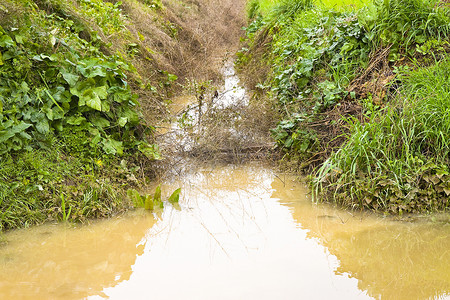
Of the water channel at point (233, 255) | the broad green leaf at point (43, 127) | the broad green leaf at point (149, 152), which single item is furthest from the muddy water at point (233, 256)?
the broad green leaf at point (43, 127)

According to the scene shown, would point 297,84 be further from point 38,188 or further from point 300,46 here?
point 38,188

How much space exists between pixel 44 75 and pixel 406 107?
3.82 m

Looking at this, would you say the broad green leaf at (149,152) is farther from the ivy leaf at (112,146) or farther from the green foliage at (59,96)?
the ivy leaf at (112,146)

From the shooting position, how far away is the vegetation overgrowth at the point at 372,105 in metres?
4.35

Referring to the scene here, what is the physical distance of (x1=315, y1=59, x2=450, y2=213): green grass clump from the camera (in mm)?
4289

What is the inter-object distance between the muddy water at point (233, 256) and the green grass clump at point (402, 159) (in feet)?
0.75

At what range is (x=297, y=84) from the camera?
20.1ft

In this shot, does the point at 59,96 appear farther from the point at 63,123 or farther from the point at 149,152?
the point at 149,152

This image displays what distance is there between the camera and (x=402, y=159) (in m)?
4.41

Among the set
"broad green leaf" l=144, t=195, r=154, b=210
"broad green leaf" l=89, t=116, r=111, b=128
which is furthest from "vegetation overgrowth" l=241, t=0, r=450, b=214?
"broad green leaf" l=89, t=116, r=111, b=128

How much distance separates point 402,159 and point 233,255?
6.44 ft

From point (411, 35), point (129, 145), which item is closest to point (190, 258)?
point (129, 145)

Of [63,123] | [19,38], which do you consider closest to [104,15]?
[19,38]

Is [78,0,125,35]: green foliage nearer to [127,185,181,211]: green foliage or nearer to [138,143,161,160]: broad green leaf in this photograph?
[138,143,161,160]: broad green leaf
